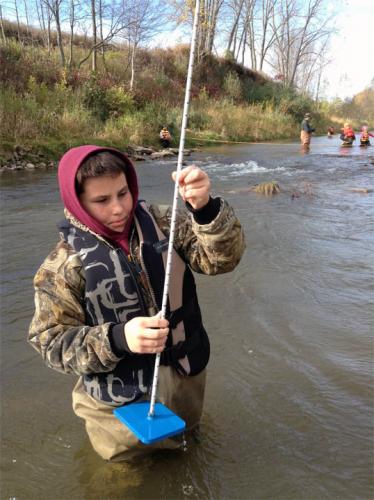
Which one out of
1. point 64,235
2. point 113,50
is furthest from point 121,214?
point 113,50

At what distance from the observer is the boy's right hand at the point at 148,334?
178 cm

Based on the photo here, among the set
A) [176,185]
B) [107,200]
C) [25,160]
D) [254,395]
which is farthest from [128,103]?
[176,185]

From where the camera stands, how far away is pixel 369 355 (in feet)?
11.4

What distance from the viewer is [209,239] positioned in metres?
2.03

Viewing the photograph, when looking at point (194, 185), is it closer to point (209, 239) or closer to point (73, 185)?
point (209, 239)

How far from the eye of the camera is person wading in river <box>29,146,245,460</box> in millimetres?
1961

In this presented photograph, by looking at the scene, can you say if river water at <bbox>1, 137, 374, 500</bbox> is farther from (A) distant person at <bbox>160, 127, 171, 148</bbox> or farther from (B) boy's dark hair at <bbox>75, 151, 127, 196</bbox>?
(A) distant person at <bbox>160, 127, 171, 148</bbox>

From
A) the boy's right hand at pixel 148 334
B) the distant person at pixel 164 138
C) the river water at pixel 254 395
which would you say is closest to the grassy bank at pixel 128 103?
the distant person at pixel 164 138

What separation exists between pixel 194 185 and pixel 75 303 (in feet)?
2.47

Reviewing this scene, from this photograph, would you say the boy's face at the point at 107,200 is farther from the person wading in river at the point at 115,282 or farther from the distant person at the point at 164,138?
the distant person at the point at 164,138

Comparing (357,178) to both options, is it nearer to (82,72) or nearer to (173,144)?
(173,144)

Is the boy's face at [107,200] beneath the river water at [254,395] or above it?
above

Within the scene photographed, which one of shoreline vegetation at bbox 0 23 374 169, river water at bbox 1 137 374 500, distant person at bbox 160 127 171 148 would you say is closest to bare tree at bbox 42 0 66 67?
shoreline vegetation at bbox 0 23 374 169

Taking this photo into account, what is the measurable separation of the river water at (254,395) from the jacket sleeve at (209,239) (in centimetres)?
112
